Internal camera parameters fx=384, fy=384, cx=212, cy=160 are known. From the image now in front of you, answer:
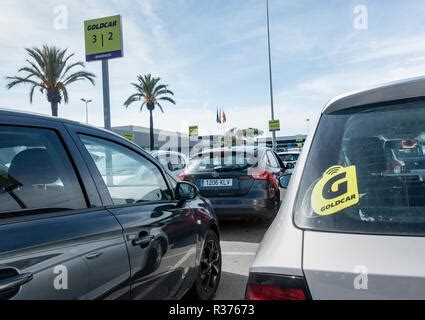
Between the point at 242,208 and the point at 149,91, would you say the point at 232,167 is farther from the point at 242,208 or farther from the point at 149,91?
the point at 149,91

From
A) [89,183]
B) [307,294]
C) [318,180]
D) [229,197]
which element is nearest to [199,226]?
[89,183]

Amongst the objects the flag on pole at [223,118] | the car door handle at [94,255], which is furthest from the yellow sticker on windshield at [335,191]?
the flag on pole at [223,118]

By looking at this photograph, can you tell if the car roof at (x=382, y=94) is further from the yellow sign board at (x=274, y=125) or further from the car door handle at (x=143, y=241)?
the yellow sign board at (x=274, y=125)

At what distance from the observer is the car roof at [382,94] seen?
1620 millimetres

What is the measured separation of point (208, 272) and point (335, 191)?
249 cm

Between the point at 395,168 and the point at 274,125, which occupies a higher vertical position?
the point at 274,125

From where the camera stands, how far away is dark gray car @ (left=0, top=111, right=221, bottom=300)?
1597 mm

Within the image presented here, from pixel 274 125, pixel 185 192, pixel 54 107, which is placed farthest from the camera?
pixel 274 125

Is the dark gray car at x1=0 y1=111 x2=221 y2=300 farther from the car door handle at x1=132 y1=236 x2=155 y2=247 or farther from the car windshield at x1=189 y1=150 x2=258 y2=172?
the car windshield at x1=189 y1=150 x2=258 y2=172

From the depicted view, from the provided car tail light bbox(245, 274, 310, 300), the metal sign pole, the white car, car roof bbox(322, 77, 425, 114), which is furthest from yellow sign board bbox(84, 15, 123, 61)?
car tail light bbox(245, 274, 310, 300)

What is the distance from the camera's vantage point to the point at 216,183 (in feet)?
21.6

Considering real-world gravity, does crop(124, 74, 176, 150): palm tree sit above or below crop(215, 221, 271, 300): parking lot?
above

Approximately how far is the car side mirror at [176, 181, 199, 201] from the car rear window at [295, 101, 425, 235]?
66.9 inches

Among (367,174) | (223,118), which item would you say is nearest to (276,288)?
(367,174)
